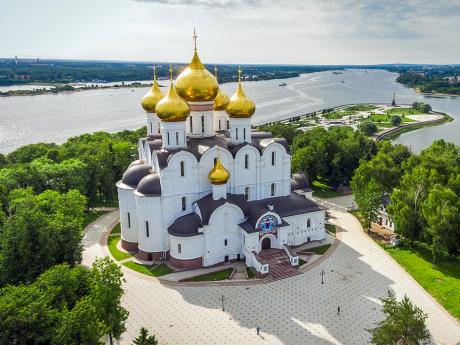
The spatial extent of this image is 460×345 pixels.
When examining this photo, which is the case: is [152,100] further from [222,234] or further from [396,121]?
[396,121]

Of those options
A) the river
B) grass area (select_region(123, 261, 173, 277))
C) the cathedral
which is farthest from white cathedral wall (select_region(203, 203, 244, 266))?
the river

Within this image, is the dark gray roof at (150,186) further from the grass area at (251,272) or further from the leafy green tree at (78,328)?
the leafy green tree at (78,328)

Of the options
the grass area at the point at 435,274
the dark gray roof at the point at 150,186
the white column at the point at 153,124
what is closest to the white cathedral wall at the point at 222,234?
the dark gray roof at the point at 150,186

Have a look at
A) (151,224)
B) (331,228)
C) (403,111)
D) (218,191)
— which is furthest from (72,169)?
(403,111)

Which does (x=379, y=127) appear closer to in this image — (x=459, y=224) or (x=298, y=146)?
(x=298, y=146)

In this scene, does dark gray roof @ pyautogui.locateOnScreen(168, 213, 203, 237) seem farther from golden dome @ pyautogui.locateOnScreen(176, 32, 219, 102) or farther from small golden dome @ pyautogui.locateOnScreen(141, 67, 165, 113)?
small golden dome @ pyautogui.locateOnScreen(141, 67, 165, 113)
